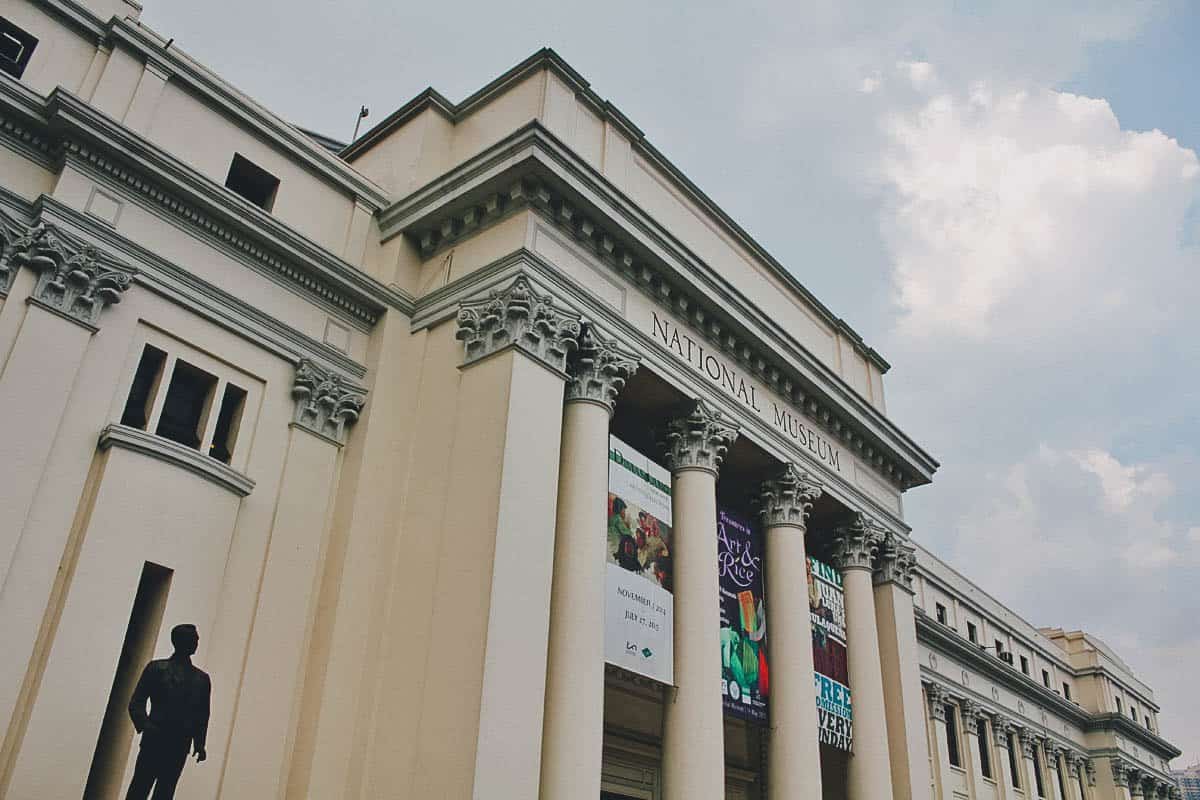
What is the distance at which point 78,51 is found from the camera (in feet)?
40.5

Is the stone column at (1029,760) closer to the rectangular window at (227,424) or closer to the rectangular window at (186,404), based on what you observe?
the rectangular window at (227,424)

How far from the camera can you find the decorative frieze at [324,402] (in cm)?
1309

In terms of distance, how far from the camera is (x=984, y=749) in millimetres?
32219

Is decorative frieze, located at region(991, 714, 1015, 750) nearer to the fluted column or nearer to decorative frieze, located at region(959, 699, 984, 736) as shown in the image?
the fluted column

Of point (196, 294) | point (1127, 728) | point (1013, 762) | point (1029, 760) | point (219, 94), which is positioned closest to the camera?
point (196, 294)

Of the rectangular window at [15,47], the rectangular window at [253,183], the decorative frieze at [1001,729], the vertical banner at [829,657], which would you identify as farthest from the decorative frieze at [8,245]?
the decorative frieze at [1001,729]

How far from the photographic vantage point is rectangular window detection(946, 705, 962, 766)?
30.2m

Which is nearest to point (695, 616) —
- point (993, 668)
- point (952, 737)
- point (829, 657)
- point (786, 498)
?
point (786, 498)

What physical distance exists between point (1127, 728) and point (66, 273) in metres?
44.6

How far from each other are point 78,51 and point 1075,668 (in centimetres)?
4436

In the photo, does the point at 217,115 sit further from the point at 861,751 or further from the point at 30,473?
the point at 861,751

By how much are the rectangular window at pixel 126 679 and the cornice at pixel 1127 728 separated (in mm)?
40215

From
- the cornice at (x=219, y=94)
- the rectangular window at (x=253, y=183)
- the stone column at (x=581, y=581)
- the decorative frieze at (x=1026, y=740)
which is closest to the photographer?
the stone column at (x=581, y=581)

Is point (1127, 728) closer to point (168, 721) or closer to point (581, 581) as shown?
point (581, 581)
